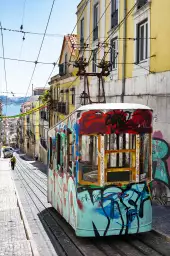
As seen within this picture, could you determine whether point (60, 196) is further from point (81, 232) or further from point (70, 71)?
point (70, 71)

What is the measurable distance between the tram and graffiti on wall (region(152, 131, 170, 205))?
4143 mm

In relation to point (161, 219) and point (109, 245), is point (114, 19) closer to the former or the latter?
point (161, 219)

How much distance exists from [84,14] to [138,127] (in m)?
17.8

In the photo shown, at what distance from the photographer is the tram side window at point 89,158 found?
7.79m

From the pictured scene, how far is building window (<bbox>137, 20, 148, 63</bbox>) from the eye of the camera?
14.7 m

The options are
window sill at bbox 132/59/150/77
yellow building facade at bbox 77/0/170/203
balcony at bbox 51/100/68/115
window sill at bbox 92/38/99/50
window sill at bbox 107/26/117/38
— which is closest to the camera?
yellow building facade at bbox 77/0/170/203

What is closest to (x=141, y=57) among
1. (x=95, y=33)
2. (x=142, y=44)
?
(x=142, y=44)

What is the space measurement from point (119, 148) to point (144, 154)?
612 millimetres

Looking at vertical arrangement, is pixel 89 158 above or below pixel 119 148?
below

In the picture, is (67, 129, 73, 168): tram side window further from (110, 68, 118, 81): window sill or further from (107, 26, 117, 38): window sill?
(107, 26, 117, 38): window sill

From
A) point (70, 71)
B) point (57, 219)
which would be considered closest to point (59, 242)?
point (57, 219)

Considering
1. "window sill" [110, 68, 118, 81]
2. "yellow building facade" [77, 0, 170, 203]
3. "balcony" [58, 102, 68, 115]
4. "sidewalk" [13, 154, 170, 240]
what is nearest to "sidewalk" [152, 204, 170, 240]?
"sidewalk" [13, 154, 170, 240]

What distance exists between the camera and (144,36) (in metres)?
14.9

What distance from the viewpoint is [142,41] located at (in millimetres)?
15148
